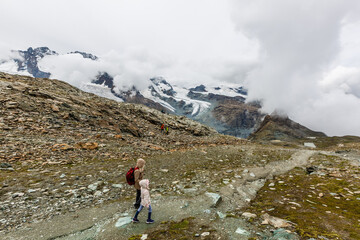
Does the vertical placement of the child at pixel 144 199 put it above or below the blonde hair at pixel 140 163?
below

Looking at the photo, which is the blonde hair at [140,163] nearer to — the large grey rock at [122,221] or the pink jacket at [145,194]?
the pink jacket at [145,194]

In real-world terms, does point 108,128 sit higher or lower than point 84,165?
higher

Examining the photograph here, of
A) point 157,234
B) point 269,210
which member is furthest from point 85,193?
point 269,210

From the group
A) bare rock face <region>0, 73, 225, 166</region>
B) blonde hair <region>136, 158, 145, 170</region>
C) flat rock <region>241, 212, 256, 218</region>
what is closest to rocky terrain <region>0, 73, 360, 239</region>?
flat rock <region>241, 212, 256, 218</region>

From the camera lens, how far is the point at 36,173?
1209cm

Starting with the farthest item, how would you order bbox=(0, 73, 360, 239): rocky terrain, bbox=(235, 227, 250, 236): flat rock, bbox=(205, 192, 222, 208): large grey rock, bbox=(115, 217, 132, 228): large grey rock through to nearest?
bbox=(205, 192, 222, 208): large grey rock < bbox=(115, 217, 132, 228): large grey rock < bbox=(0, 73, 360, 239): rocky terrain < bbox=(235, 227, 250, 236): flat rock

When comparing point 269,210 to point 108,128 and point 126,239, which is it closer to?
point 126,239

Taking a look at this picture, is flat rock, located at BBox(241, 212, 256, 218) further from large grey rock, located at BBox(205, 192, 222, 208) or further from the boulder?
large grey rock, located at BBox(205, 192, 222, 208)

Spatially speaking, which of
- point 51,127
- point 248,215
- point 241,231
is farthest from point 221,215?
point 51,127

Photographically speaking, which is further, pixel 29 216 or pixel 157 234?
pixel 29 216

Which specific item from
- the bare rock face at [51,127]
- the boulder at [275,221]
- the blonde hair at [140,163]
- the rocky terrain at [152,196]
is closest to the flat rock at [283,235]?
the rocky terrain at [152,196]

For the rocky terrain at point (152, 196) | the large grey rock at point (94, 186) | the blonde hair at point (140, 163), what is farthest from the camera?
the large grey rock at point (94, 186)

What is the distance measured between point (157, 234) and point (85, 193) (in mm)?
6093

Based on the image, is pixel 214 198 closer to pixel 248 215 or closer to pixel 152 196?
pixel 248 215
